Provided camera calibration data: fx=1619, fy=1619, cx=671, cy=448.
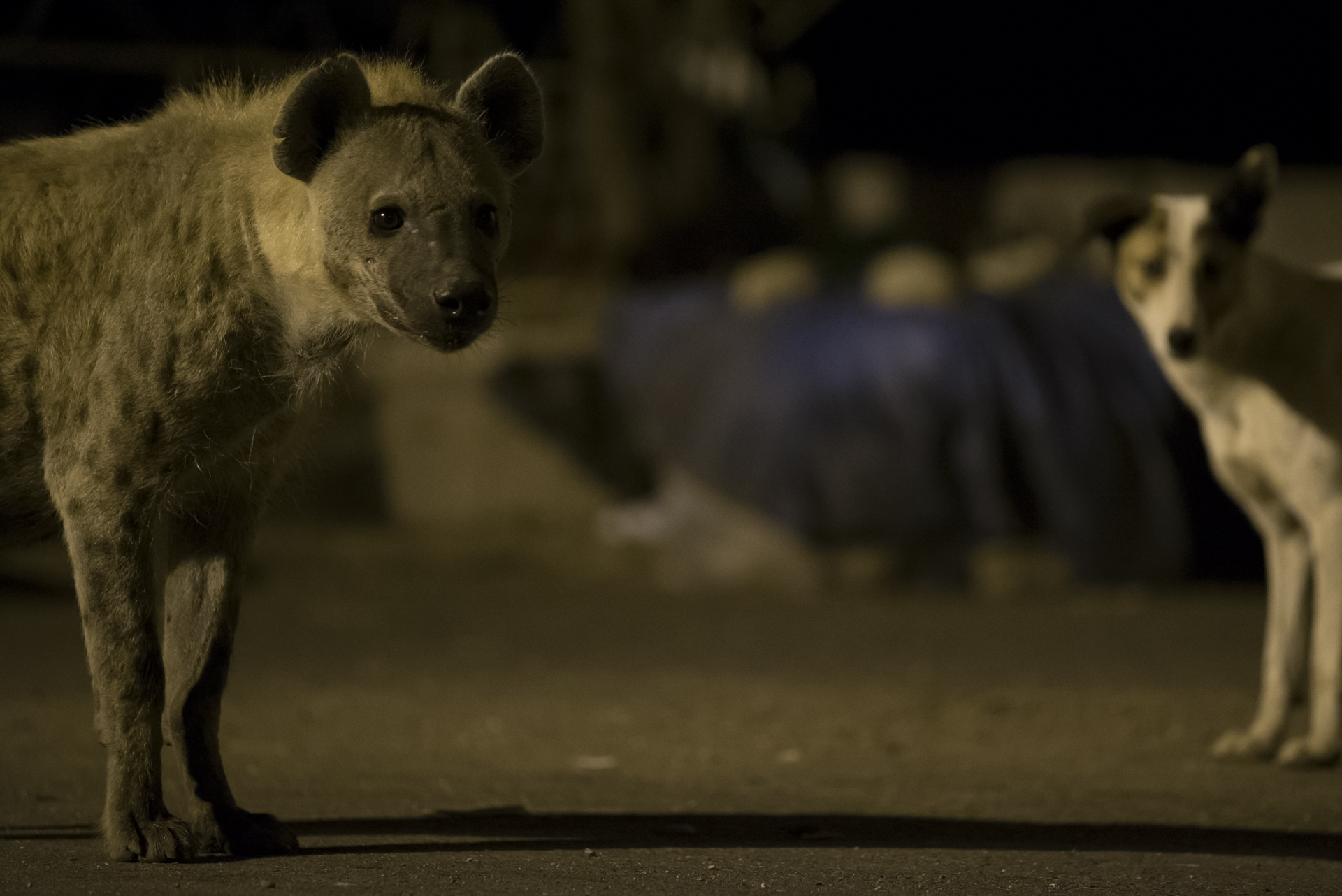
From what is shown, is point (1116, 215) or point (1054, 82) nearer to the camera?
point (1116, 215)

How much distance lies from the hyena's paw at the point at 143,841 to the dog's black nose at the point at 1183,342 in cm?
350

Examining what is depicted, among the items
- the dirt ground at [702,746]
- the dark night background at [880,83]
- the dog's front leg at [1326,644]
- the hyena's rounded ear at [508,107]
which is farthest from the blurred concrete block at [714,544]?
the hyena's rounded ear at [508,107]

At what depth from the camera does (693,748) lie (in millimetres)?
5566

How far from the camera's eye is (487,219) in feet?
12.1

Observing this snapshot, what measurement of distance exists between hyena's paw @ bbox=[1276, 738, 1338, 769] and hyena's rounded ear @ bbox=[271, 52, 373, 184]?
357cm

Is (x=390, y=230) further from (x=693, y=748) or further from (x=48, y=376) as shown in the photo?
(x=693, y=748)

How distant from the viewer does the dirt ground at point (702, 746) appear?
370cm

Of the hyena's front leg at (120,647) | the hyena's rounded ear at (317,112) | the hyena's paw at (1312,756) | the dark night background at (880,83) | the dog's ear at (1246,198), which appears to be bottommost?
the hyena's paw at (1312,756)

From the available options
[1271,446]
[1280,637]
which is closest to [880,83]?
[1271,446]

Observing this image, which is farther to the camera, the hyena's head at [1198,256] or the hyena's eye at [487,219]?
the hyena's head at [1198,256]

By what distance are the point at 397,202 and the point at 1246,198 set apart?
3.17 metres

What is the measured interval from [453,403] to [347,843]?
23.1 feet

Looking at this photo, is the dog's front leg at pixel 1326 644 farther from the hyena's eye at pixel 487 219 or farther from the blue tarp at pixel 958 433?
the blue tarp at pixel 958 433

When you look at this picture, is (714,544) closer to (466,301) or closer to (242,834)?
(242,834)
